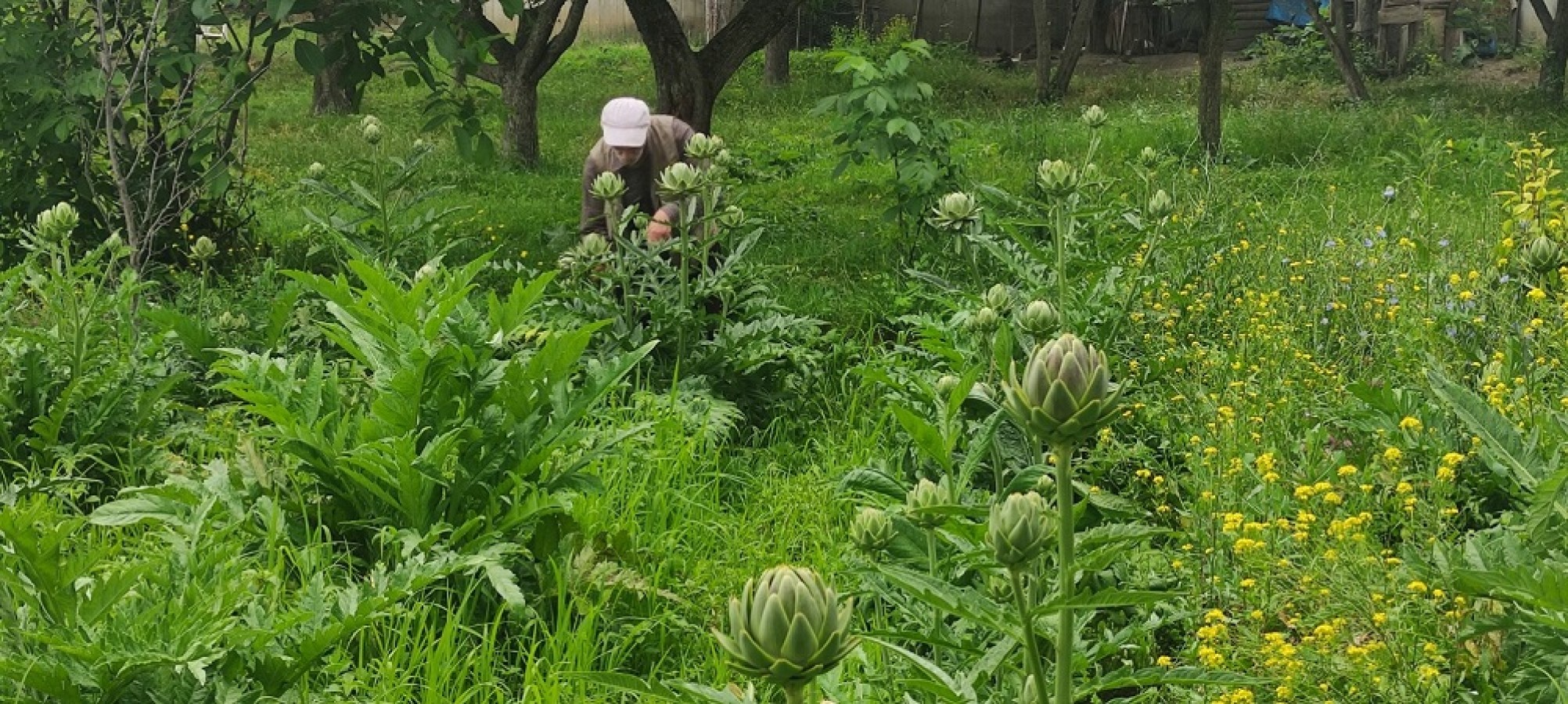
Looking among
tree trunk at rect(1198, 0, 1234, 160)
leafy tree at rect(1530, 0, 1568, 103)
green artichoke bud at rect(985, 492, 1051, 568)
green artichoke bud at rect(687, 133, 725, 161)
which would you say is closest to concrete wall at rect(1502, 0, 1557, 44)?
leafy tree at rect(1530, 0, 1568, 103)

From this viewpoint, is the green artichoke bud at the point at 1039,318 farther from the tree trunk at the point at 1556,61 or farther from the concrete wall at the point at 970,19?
the concrete wall at the point at 970,19

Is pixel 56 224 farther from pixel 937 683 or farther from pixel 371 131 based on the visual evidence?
pixel 937 683

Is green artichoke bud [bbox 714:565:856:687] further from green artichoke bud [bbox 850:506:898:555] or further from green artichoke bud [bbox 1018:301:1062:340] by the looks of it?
green artichoke bud [bbox 1018:301:1062:340]

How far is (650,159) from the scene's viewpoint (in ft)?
20.9

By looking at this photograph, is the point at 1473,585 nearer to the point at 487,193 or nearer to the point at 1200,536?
the point at 1200,536

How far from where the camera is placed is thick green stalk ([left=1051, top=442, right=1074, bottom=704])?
139cm

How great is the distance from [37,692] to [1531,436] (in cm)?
298

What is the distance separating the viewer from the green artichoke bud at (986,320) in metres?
3.33

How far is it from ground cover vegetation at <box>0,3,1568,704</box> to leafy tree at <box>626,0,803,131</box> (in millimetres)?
1793

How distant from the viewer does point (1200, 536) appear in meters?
3.46

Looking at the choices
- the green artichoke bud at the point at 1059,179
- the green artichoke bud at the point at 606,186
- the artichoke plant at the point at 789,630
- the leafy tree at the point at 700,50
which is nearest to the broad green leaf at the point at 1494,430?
the green artichoke bud at the point at 1059,179

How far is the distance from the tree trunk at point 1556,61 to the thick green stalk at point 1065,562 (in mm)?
15487

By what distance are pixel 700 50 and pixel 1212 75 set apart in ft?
13.5

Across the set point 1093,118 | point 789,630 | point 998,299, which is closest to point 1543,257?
point 998,299
